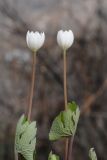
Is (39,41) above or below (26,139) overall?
above

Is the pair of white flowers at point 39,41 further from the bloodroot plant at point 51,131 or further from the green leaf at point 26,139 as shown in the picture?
the green leaf at point 26,139

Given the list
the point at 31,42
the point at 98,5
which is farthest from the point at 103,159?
the point at 31,42

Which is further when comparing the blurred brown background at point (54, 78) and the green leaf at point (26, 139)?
the blurred brown background at point (54, 78)

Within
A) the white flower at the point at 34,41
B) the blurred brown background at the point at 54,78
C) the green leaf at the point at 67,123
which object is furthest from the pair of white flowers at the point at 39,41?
the blurred brown background at the point at 54,78

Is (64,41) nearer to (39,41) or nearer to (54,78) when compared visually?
(39,41)

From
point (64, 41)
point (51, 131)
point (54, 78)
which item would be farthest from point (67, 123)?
point (54, 78)

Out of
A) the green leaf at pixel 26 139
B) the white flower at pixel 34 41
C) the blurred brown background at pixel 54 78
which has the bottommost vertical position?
the green leaf at pixel 26 139

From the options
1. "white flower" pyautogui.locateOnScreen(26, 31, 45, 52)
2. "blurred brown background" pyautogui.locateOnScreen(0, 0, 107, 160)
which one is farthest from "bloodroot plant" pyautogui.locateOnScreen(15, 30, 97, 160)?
"blurred brown background" pyautogui.locateOnScreen(0, 0, 107, 160)
